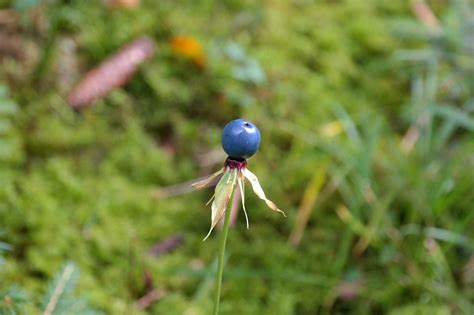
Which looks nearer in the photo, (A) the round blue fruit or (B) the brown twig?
(A) the round blue fruit

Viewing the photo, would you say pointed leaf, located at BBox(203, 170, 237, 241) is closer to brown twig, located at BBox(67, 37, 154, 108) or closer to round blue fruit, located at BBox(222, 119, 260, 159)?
round blue fruit, located at BBox(222, 119, 260, 159)

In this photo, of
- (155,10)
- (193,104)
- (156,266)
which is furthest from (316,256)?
(155,10)

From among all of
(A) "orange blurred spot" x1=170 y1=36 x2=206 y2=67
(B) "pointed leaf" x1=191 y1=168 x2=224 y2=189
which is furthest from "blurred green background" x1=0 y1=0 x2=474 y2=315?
(B) "pointed leaf" x1=191 y1=168 x2=224 y2=189

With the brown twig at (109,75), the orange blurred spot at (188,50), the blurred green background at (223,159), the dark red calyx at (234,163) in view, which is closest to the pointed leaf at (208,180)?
the dark red calyx at (234,163)

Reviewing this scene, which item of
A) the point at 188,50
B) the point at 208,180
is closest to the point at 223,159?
the point at 188,50

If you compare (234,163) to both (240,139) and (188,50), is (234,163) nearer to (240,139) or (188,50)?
(240,139)
